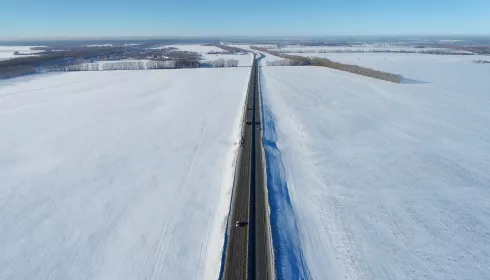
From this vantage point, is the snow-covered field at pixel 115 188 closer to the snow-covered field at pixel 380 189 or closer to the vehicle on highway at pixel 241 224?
the vehicle on highway at pixel 241 224

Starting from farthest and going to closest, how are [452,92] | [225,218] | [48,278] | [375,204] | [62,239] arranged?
[452,92] → [375,204] → [225,218] → [62,239] → [48,278]

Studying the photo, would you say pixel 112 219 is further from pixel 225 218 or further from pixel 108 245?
pixel 225 218

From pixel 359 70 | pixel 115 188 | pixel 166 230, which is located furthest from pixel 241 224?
pixel 359 70

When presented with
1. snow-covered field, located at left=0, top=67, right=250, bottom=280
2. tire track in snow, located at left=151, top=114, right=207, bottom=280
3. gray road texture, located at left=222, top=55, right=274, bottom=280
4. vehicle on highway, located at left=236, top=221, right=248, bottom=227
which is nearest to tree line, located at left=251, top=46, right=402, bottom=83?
snow-covered field, located at left=0, top=67, right=250, bottom=280

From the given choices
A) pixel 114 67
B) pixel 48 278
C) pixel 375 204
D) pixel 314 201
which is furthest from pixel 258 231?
pixel 114 67

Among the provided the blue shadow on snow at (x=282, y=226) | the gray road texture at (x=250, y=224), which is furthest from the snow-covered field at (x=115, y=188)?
the blue shadow on snow at (x=282, y=226)

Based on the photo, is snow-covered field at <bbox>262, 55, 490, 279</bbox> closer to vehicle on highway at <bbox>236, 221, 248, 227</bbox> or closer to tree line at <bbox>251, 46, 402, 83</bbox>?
vehicle on highway at <bbox>236, 221, 248, 227</bbox>

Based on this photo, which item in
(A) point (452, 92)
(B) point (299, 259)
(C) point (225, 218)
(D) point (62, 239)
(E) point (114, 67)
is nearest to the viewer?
(B) point (299, 259)
